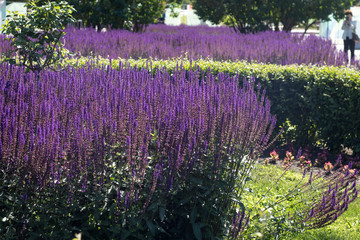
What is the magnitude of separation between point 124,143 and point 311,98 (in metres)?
5.40

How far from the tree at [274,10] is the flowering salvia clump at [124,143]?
19.1m

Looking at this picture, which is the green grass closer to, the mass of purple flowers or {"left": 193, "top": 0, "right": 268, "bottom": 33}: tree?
the mass of purple flowers

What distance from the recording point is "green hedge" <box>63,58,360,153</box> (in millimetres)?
8266

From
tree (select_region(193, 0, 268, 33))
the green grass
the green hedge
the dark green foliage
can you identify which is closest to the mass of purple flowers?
the green grass

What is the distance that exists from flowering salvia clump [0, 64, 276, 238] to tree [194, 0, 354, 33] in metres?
19.1

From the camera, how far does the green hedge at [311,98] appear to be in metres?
8.27

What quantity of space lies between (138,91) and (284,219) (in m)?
1.94

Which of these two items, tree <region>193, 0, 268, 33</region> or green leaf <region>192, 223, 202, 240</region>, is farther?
tree <region>193, 0, 268, 33</region>

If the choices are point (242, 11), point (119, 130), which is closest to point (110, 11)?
point (242, 11)

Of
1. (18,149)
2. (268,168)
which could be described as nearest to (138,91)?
(18,149)

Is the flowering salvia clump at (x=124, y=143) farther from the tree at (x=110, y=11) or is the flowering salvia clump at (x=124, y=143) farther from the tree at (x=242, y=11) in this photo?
the tree at (x=242, y=11)

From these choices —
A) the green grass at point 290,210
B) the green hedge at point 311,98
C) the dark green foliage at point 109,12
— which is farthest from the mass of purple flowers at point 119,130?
the dark green foliage at point 109,12

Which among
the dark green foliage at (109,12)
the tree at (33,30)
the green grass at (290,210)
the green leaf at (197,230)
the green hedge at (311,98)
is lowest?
the green grass at (290,210)

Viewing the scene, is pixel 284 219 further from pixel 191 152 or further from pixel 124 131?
pixel 124 131
